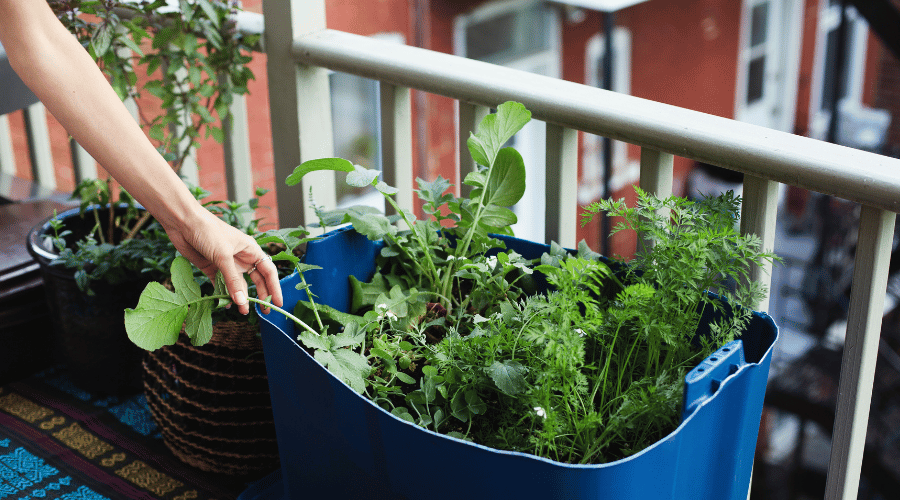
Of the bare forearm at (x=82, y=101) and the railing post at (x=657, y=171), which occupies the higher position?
the bare forearm at (x=82, y=101)

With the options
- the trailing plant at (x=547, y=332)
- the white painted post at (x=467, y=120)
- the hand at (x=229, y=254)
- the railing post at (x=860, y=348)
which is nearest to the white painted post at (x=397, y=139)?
the white painted post at (x=467, y=120)

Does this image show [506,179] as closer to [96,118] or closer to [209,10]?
[96,118]

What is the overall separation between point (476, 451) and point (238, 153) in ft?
4.30

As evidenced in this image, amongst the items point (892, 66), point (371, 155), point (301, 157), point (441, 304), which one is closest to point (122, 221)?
point (301, 157)

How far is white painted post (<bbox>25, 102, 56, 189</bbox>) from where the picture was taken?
2.41m

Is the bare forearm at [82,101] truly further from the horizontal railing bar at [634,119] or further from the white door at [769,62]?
the white door at [769,62]

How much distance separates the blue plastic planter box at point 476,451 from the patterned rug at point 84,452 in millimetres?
469

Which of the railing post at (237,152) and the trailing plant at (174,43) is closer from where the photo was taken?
the trailing plant at (174,43)

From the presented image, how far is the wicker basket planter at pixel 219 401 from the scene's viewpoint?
136 cm

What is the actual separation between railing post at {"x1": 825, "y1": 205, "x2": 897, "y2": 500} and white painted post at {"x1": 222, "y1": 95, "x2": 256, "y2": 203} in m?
1.33

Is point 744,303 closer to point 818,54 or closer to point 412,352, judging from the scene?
point 412,352

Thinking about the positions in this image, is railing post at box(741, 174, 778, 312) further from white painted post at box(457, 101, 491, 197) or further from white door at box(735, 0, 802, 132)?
white door at box(735, 0, 802, 132)

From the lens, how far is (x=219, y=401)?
1389 mm

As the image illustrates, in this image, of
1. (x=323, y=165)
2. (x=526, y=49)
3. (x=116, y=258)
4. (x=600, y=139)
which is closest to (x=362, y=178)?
(x=323, y=165)
